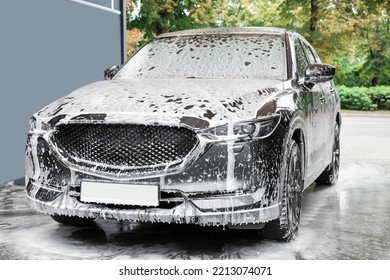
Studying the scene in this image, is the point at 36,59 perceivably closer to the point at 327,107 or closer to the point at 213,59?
the point at 213,59

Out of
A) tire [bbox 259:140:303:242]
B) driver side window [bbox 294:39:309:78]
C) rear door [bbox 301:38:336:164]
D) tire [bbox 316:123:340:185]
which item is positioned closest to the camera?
Answer: tire [bbox 259:140:303:242]

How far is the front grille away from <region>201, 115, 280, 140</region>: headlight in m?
0.14

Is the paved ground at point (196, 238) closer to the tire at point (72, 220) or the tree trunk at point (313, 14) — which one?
the tire at point (72, 220)

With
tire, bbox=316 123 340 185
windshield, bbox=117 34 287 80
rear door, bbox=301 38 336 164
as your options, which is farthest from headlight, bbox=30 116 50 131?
tire, bbox=316 123 340 185

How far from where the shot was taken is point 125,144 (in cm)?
512

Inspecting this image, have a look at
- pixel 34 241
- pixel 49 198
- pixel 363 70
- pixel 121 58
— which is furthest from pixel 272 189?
pixel 363 70

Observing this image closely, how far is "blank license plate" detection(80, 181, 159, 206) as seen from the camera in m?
5.00

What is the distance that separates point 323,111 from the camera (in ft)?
24.7

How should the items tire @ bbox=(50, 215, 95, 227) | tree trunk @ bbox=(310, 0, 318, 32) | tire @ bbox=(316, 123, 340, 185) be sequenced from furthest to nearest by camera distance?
tree trunk @ bbox=(310, 0, 318, 32), tire @ bbox=(316, 123, 340, 185), tire @ bbox=(50, 215, 95, 227)

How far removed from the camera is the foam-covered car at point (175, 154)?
4980mm

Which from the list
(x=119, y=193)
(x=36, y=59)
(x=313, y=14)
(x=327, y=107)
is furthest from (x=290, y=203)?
(x=313, y=14)

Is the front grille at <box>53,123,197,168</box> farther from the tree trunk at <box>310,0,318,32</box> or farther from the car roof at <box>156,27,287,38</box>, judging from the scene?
the tree trunk at <box>310,0,318,32</box>

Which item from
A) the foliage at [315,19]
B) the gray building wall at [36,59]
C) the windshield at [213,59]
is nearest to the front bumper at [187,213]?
the windshield at [213,59]
